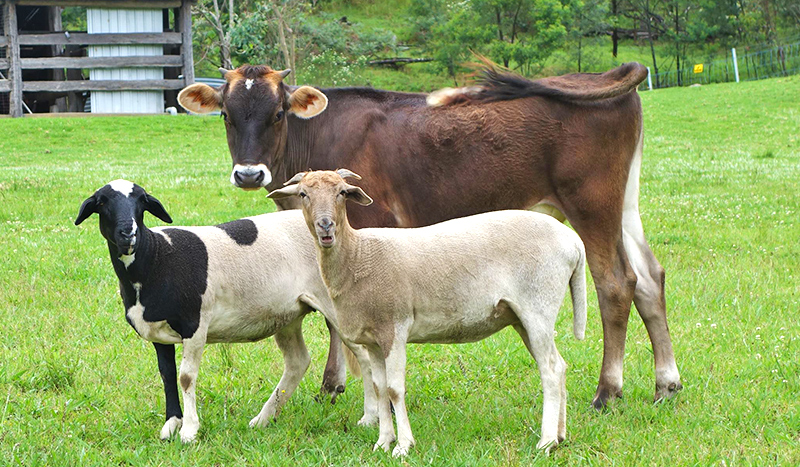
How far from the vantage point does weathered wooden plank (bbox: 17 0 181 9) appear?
110ft

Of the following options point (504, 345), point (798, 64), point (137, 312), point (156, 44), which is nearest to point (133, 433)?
point (137, 312)

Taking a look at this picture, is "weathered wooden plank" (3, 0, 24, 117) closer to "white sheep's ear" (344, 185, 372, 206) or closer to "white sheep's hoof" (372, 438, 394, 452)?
"white sheep's ear" (344, 185, 372, 206)

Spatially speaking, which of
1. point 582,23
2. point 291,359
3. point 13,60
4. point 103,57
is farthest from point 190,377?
point 582,23

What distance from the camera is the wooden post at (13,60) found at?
3319 cm

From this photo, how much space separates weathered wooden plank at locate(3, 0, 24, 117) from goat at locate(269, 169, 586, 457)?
32.1m

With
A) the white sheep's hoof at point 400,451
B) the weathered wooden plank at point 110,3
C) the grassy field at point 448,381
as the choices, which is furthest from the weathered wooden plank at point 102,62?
the white sheep's hoof at point 400,451

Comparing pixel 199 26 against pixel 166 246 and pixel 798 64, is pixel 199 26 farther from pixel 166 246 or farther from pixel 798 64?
pixel 166 246

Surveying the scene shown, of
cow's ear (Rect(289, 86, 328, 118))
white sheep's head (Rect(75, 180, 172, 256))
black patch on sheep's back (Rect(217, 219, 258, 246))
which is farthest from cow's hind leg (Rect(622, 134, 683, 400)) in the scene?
white sheep's head (Rect(75, 180, 172, 256))

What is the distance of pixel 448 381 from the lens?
6.67m

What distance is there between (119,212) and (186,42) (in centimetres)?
3137

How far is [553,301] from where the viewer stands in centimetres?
529

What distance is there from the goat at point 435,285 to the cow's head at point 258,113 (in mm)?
1326

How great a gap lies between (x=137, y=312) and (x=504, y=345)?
3.41 m

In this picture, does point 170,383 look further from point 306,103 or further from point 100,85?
point 100,85
